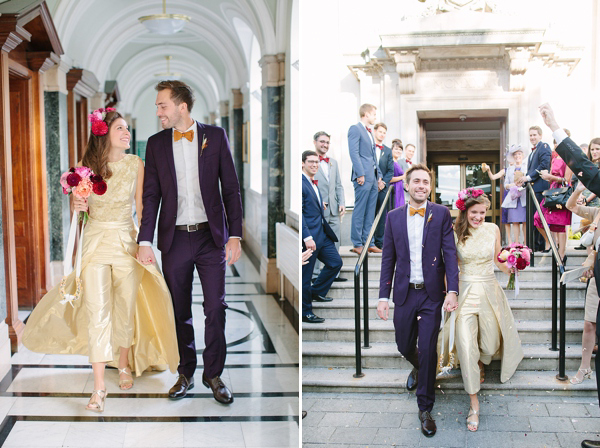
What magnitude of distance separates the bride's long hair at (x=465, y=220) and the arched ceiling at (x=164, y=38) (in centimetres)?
401

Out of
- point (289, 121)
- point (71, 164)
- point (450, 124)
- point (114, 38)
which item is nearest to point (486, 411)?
point (450, 124)

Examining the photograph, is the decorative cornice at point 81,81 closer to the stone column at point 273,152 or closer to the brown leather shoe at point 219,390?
the stone column at point 273,152

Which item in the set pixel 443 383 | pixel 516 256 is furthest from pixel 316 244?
pixel 516 256

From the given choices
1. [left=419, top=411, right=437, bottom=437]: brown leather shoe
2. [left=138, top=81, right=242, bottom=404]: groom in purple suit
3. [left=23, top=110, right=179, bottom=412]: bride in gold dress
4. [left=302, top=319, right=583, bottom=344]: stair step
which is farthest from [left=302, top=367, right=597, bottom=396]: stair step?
[left=23, top=110, right=179, bottom=412]: bride in gold dress

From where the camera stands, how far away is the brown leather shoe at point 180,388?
4449 mm

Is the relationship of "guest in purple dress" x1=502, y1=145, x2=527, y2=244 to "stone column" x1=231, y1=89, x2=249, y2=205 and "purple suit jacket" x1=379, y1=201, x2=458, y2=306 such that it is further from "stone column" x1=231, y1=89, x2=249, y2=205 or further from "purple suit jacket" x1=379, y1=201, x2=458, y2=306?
"stone column" x1=231, y1=89, x2=249, y2=205

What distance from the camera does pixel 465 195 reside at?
373 centimetres

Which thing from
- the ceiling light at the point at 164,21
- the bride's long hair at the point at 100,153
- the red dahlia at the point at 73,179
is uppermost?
the ceiling light at the point at 164,21

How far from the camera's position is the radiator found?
247 inches

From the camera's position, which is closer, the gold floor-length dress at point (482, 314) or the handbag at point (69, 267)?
the gold floor-length dress at point (482, 314)

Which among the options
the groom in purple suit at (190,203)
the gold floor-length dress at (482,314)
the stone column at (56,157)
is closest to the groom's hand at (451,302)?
the gold floor-length dress at (482,314)

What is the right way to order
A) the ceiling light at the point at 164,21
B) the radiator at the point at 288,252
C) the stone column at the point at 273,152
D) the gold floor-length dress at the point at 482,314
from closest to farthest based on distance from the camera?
the gold floor-length dress at the point at 482,314 < the radiator at the point at 288,252 < the stone column at the point at 273,152 < the ceiling light at the point at 164,21

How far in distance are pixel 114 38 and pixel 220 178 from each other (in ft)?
26.8

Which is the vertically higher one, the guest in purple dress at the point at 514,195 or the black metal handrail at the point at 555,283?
the guest in purple dress at the point at 514,195
